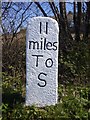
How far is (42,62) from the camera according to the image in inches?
225

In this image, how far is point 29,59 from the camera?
5.75 metres

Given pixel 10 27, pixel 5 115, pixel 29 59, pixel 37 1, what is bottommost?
pixel 5 115

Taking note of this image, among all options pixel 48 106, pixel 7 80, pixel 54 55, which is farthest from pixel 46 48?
pixel 7 80

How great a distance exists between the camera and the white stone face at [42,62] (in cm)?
571

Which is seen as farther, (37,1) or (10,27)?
(37,1)

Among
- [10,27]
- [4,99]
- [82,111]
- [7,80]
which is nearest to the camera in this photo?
[82,111]

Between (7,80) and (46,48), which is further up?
(46,48)

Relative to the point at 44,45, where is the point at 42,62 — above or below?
below

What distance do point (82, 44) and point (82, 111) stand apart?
3579 millimetres

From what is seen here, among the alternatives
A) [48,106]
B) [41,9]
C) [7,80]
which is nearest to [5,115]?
[48,106]

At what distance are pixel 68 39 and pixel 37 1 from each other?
116 cm

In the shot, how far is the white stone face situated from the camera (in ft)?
18.7

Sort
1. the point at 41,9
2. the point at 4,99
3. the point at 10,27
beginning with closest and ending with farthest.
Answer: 1. the point at 4,99
2. the point at 10,27
3. the point at 41,9

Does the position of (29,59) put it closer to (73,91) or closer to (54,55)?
(54,55)
